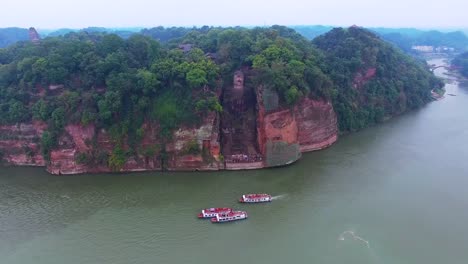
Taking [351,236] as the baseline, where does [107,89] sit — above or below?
above

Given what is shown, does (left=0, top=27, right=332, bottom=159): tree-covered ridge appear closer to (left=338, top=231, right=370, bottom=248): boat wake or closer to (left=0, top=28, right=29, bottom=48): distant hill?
(left=338, top=231, right=370, bottom=248): boat wake

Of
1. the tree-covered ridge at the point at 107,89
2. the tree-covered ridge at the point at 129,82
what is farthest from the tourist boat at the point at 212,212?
the tree-covered ridge at the point at 107,89

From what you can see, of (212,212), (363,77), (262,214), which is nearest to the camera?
(212,212)

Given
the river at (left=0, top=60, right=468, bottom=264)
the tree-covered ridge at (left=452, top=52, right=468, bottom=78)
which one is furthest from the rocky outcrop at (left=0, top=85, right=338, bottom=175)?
the tree-covered ridge at (left=452, top=52, right=468, bottom=78)

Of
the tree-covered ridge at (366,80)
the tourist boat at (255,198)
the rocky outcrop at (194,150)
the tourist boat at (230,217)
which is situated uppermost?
the tree-covered ridge at (366,80)

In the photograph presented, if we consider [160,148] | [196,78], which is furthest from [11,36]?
[160,148]

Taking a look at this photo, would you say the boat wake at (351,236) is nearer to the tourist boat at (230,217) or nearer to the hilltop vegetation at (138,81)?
the tourist boat at (230,217)

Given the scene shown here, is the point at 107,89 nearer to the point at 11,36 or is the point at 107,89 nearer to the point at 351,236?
the point at 351,236
